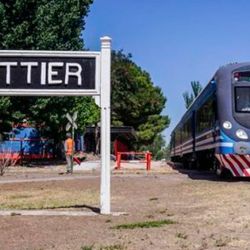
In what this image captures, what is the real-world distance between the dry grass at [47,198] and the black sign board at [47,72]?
8.42ft

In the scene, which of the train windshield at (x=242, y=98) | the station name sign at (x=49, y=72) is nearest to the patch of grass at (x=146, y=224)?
the station name sign at (x=49, y=72)

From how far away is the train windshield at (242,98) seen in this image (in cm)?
2078

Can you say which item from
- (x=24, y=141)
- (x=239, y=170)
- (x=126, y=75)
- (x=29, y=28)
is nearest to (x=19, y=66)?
(x=239, y=170)

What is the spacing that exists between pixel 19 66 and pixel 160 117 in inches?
2757

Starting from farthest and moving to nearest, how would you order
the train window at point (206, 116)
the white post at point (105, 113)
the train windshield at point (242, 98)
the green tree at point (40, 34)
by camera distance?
the green tree at point (40, 34) < the train window at point (206, 116) < the train windshield at point (242, 98) < the white post at point (105, 113)

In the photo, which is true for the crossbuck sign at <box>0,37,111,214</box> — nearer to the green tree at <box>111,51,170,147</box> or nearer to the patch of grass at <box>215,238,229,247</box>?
the patch of grass at <box>215,238,229,247</box>

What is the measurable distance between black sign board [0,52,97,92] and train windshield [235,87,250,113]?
27.8 feet

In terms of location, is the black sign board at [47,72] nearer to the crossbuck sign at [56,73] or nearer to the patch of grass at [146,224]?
the crossbuck sign at [56,73]

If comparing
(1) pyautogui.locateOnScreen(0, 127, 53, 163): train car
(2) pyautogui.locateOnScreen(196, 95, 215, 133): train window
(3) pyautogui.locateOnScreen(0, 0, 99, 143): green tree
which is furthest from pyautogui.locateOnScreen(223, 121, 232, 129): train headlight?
(1) pyautogui.locateOnScreen(0, 127, 53, 163): train car

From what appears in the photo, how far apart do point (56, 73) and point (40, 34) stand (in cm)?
1971

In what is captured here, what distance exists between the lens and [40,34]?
107ft

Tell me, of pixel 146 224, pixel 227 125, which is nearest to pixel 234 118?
pixel 227 125

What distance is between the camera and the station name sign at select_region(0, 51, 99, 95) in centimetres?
1340

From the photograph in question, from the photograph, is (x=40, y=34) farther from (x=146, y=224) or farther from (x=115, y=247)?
(x=115, y=247)
